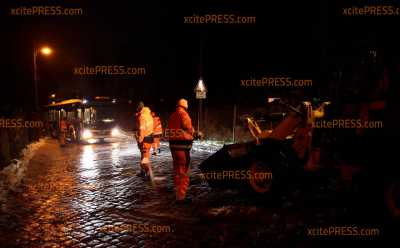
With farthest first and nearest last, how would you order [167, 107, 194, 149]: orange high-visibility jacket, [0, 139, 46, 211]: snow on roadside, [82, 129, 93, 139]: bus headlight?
[82, 129, 93, 139]: bus headlight < [0, 139, 46, 211]: snow on roadside < [167, 107, 194, 149]: orange high-visibility jacket

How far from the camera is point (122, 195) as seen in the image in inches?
301

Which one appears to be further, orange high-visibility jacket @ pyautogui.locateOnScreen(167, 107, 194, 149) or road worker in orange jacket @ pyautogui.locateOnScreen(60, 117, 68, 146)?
road worker in orange jacket @ pyautogui.locateOnScreen(60, 117, 68, 146)

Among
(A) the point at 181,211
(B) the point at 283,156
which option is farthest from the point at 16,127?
(B) the point at 283,156

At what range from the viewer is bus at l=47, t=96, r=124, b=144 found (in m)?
20.5

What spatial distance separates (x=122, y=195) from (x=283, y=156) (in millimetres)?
3583

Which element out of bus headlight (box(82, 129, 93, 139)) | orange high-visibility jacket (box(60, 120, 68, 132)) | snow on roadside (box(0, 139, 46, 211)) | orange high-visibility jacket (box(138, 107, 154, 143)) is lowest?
snow on roadside (box(0, 139, 46, 211))

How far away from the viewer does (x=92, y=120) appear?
21062mm

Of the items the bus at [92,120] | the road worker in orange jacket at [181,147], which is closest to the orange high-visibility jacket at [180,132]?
the road worker in orange jacket at [181,147]

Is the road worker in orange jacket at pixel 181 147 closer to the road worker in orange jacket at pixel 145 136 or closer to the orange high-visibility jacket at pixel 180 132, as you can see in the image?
the orange high-visibility jacket at pixel 180 132

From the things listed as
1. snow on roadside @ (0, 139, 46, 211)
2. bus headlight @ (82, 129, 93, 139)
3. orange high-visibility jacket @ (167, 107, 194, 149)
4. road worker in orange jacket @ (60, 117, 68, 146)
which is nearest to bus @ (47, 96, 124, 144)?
bus headlight @ (82, 129, 93, 139)

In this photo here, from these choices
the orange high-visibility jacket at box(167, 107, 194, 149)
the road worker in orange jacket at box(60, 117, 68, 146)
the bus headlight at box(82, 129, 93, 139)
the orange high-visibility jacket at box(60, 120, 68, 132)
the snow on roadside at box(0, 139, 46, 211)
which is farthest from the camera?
the bus headlight at box(82, 129, 93, 139)

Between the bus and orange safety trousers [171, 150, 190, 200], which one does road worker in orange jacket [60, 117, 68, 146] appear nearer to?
the bus

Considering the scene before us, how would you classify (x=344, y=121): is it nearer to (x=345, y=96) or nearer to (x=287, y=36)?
(x=345, y=96)

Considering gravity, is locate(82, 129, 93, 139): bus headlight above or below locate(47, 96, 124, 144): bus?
below
